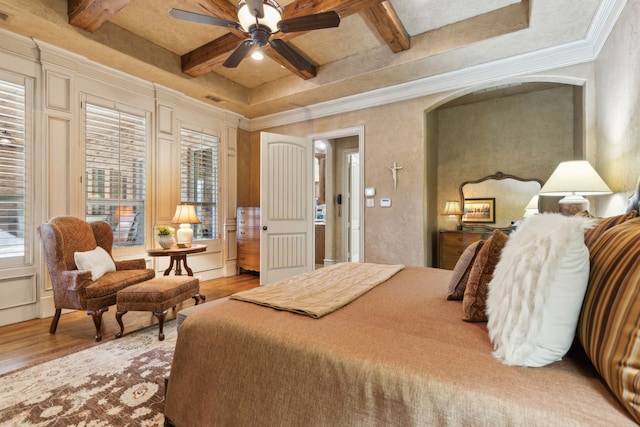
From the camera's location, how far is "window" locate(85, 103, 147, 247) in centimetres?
335

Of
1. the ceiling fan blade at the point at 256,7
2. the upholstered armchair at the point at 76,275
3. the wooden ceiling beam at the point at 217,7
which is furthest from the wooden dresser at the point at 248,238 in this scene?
the ceiling fan blade at the point at 256,7

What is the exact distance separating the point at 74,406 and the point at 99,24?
306cm

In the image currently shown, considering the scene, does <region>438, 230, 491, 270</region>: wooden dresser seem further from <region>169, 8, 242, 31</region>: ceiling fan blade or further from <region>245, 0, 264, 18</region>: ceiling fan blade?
<region>169, 8, 242, 31</region>: ceiling fan blade

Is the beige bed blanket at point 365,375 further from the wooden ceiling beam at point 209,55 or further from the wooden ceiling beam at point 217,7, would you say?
the wooden ceiling beam at point 209,55

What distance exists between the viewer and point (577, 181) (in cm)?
219

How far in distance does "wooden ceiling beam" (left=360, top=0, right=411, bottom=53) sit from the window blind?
131 inches

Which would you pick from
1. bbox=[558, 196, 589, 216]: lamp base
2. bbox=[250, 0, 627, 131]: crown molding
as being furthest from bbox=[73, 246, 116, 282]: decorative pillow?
bbox=[558, 196, 589, 216]: lamp base

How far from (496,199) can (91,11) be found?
4994 mm

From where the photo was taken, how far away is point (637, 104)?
6.20 ft

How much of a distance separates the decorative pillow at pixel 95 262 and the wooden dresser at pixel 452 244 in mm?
3841

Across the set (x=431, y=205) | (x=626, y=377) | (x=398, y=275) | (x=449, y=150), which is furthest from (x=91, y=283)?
(x=449, y=150)

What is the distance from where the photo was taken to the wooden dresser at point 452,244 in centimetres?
388

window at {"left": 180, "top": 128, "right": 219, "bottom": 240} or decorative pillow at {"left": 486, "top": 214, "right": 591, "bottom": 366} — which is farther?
window at {"left": 180, "top": 128, "right": 219, "bottom": 240}

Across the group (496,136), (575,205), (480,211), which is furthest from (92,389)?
(496,136)
